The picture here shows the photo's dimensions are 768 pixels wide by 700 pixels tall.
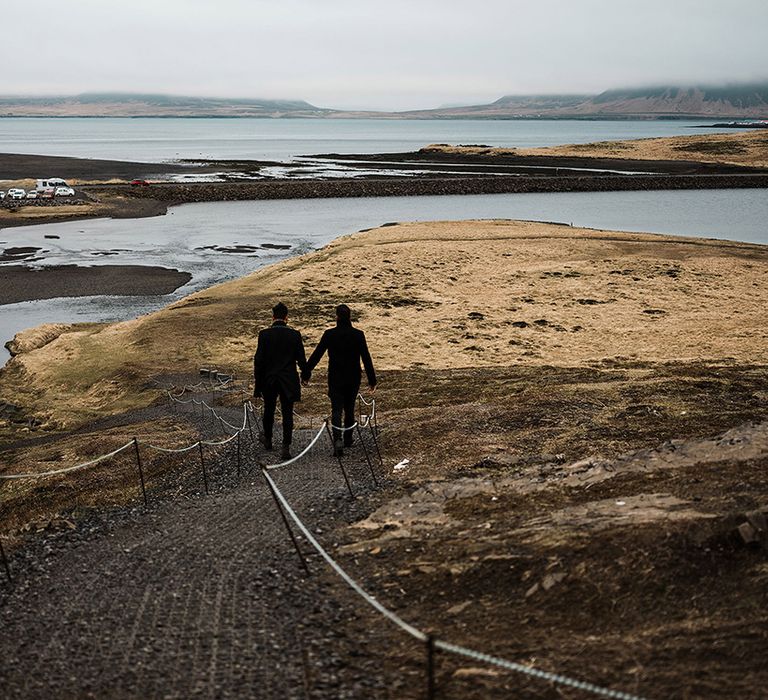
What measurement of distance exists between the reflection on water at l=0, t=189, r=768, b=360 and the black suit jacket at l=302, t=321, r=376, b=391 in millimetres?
23402

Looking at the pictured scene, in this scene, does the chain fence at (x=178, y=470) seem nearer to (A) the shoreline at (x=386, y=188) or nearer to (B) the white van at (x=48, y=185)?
(A) the shoreline at (x=386, y=188)

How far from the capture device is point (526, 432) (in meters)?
14.6

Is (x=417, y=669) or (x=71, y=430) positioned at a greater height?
(x=417, y=669)

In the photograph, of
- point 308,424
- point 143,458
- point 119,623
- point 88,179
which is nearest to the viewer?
point 119,623

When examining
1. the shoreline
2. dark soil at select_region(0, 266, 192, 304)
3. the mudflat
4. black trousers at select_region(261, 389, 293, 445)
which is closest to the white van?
the shoreline

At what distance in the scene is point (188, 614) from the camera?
8.06m

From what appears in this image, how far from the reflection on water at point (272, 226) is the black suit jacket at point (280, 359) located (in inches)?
902

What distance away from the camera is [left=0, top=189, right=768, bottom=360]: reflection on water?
4006 centimetres

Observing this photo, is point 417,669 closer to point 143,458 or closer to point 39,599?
point 39,599

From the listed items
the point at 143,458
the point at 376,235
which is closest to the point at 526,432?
the point at 143,458

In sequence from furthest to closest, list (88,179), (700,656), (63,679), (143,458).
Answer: (88,179) < (143,458) < (63,679) < (700,656)

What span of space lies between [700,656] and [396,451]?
7.78 meters

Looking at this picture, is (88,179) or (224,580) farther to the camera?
(88,179)

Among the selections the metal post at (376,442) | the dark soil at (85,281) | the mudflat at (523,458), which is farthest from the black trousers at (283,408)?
the dark soil at (85,281)
